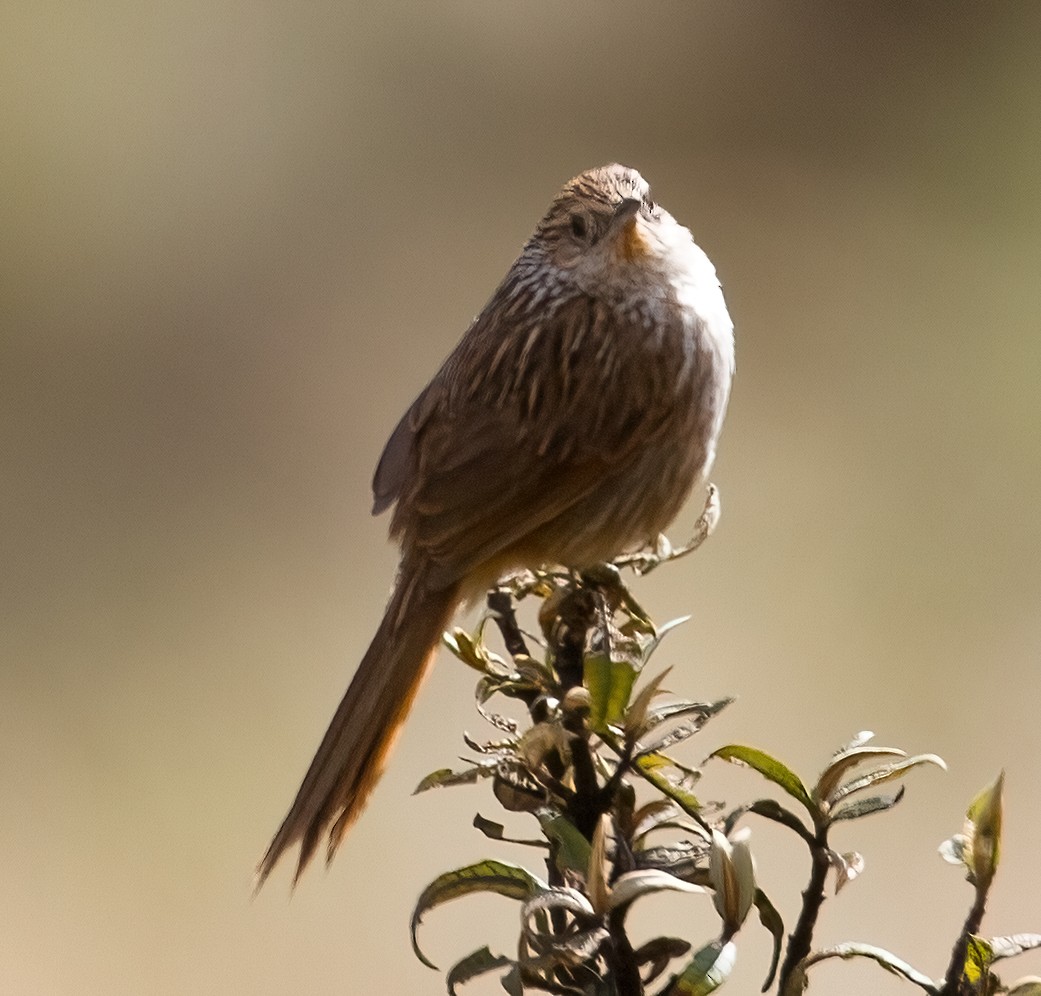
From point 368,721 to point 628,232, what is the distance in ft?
3.46

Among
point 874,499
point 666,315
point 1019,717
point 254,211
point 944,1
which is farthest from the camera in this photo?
point 944,1

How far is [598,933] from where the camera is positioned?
1351 millimetres

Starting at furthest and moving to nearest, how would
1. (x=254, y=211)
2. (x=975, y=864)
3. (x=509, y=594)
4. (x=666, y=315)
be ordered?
1. (x=254, y=211)
2. (x=666, y=315)
3. (x=509, y=594)
4. (x=975, y=864)

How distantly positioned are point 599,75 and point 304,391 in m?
2.24

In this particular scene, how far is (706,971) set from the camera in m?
1.29

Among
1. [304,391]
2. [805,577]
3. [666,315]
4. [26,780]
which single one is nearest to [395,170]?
[304,391]

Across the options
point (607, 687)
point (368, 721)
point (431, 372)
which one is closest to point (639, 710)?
point (607, 687)

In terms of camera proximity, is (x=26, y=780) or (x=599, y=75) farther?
(x=599, y=75)

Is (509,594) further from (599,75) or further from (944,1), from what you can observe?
(944,1)

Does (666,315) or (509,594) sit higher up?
(666,315)

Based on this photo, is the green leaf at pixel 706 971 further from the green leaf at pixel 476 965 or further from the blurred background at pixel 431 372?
the blurred background at pixel 431 372

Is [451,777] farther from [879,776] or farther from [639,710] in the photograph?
[879,776]

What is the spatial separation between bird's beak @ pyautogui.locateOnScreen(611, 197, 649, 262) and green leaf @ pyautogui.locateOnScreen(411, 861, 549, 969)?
1.55 meters

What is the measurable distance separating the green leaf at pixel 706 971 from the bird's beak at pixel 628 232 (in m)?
1.69
